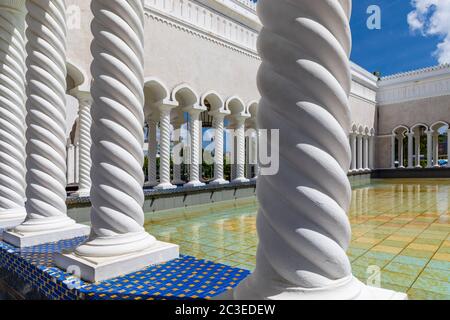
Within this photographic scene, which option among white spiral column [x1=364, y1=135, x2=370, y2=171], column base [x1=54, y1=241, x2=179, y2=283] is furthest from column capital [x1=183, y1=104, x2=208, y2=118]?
white spiral column [x1=364, y1=135, x2=370, y2=171]

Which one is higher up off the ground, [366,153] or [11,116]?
[11,116]

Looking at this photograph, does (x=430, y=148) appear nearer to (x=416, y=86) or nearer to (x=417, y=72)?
(x=416, y=86)

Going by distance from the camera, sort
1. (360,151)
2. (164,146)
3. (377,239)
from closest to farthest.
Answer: (377,239) < (164,146) < (360,151)

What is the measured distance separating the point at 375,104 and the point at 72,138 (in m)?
20.7

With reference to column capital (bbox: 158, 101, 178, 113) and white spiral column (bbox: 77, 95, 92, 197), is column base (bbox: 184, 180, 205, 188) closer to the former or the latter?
column capital (bbox: 158, 101, 178, 113)

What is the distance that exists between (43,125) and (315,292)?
3.61m

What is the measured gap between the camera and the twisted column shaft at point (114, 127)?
273cm

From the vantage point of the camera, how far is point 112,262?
2.68 meters

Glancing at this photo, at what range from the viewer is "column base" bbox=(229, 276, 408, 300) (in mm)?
1479

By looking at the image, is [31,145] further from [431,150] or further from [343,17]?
[431,150]

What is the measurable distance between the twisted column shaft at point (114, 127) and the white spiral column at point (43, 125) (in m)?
1.30

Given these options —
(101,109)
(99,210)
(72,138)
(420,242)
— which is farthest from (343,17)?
(72,138)

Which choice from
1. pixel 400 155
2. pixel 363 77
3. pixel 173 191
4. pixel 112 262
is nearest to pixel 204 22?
pixel 173 191

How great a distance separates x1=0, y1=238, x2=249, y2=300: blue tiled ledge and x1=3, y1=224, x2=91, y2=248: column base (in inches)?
10.6
